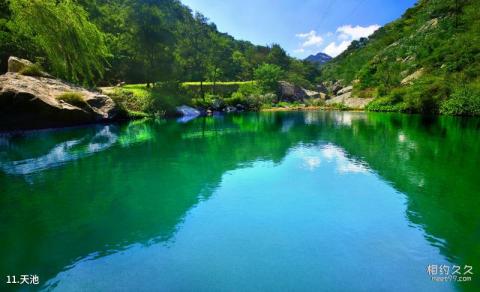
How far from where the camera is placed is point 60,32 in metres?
36.0

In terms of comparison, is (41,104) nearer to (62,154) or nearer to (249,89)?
(62,154)

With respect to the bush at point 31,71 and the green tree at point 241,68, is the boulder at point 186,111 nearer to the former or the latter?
the bush at point 31,71

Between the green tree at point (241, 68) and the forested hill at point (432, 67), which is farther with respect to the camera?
the green tree at point (241, 68)

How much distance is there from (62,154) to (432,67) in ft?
234

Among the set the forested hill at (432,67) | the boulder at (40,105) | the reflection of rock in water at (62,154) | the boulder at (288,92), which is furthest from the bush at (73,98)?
the boulder at (288,92)

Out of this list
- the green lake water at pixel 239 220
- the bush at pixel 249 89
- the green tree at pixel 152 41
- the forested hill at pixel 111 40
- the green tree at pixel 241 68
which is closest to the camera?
the green lake water at pixel 239 220

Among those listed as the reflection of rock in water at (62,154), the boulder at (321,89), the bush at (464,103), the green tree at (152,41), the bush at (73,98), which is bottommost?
the reflection of rock in water at (62,154)

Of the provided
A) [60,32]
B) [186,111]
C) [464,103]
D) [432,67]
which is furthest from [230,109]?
[432,67]

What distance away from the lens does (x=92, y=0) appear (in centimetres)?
6253

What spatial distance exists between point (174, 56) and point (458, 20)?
2605 inches

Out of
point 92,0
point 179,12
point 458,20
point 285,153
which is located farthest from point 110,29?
point 458,20

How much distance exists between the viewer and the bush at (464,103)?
45.3 metres

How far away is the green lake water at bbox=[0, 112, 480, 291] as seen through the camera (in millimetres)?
6895

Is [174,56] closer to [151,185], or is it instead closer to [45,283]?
[151,185]
